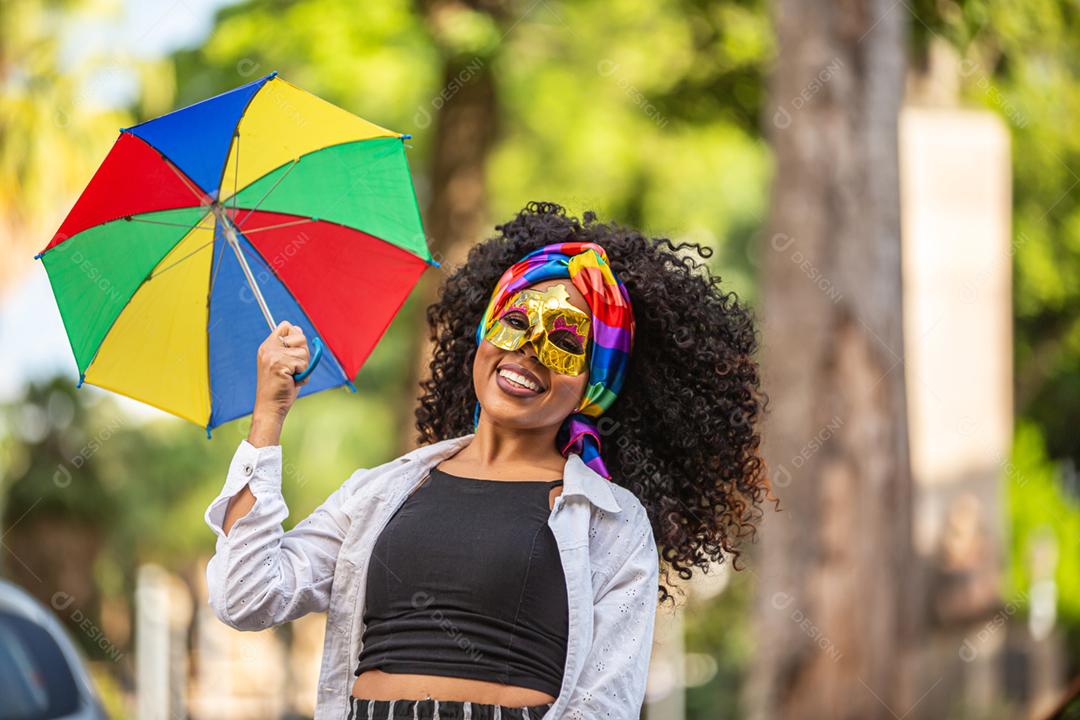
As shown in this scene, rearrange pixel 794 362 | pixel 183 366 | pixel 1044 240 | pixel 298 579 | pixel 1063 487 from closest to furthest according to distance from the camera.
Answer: pixel 298 579, pixel 183 366, pixel 794 362, pixel 1044 240, pixel 1063 487

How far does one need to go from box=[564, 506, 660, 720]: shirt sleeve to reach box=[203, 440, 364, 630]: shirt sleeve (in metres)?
0.58

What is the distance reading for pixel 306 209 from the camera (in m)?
3.62

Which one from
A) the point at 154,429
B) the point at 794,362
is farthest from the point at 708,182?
the point at 794,362

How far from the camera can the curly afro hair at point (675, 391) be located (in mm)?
3670

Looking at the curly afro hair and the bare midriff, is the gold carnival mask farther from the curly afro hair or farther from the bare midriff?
the bare midriff

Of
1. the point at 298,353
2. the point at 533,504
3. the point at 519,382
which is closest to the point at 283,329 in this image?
the point at 298,353

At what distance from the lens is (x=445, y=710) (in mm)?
3053

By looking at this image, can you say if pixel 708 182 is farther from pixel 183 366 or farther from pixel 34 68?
pixel 183 366

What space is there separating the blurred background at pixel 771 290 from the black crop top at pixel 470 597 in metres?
1.23

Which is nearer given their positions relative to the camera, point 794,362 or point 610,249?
point 610,249

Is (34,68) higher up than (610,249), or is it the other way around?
(34,68)

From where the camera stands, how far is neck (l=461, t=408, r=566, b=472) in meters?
3.41

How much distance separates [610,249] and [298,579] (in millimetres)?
1072

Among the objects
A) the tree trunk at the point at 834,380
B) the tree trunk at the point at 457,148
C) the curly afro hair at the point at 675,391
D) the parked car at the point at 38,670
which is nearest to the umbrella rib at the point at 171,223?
the curly afro hair at the point at 675,391
